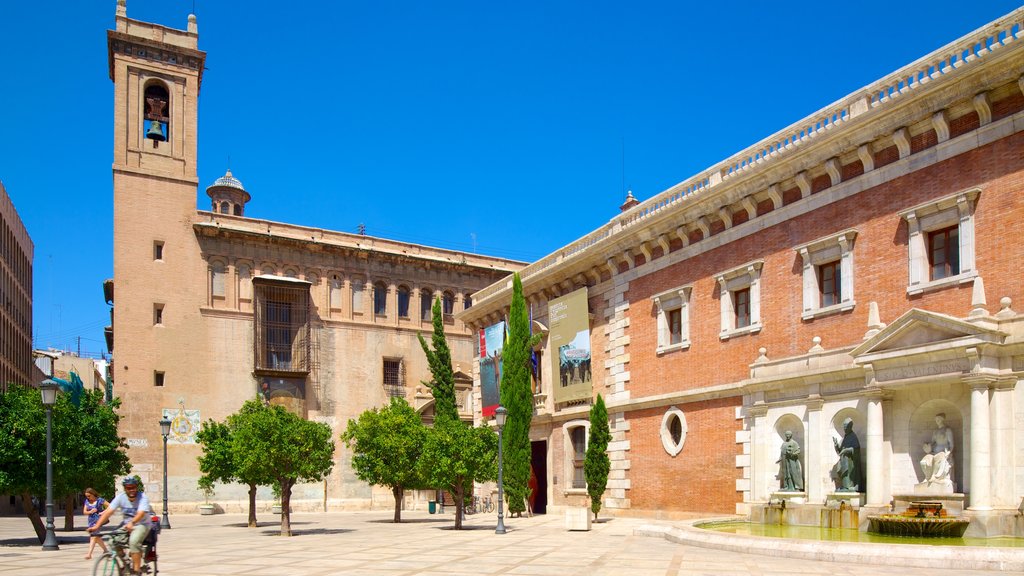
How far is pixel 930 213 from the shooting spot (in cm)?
2083

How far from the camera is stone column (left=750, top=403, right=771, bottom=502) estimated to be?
24016mm

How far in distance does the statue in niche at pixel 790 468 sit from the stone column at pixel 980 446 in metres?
4.78

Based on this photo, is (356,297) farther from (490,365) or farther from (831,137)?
(831,137)

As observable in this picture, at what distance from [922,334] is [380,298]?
130 feet

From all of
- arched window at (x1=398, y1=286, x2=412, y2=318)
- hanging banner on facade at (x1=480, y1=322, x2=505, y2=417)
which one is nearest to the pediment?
hanging banner on facade at (x1=480, y1=322, x2=505, y2=417)

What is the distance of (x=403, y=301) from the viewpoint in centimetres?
5650

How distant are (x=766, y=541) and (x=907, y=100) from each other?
10635 mm

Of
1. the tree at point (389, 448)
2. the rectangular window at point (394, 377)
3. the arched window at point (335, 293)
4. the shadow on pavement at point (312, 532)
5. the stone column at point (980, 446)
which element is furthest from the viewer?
the rectangular window at point (394, 377)

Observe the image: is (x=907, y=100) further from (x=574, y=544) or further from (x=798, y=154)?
(x=574, y=544)

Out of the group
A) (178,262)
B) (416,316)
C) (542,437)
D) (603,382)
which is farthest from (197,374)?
(603,382)

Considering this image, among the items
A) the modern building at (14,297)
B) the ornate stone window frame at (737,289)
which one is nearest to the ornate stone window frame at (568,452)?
the ornate stone window frame at (737,289)

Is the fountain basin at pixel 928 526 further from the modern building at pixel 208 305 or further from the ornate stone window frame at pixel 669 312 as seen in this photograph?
the modern building at pixel 208 305

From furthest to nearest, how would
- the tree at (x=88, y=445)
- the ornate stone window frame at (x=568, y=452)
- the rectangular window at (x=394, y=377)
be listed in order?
the rectangular window at (x=394, y=377) < the ornate stone window frame at (x=568, y=452) < the tree at (x=88, y=445)

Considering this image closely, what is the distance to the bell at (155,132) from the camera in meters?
49.6
